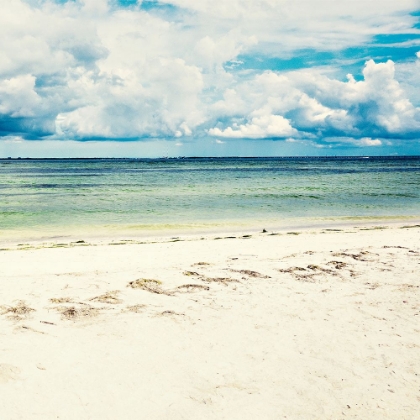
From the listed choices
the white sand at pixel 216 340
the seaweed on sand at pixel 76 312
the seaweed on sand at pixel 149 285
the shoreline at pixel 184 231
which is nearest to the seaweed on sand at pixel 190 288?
the white sand at pixel 216 340

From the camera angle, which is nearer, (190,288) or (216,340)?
(216,340)

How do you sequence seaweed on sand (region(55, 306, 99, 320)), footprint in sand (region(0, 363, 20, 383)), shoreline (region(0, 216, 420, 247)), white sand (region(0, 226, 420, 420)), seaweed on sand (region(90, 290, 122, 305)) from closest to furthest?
white sand (region(0, 226, 420, 420))
footprint in sand (region(0, 363, 20, 383))
seaweed on sand (region(55, 306, 99, 320))
seaweed on sand (region(90, 290, 122, 305))
shoreline (region(0, 216, 420, 247))

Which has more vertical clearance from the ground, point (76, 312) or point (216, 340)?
point (76, 312)

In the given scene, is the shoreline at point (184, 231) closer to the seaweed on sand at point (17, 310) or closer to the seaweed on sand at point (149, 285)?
the seaweed on sand at point (149, 285)

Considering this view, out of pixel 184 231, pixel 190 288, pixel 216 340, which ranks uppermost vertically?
pixel 190 288

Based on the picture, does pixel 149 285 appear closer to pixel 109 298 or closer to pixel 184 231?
pixel 109 298

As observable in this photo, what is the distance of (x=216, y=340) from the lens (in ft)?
20.2

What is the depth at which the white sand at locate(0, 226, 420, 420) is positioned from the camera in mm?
4707

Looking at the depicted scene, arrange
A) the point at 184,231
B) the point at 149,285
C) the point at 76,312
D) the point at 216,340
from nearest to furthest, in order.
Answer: the point at 216,340 < the point at 76,312 < the point at 149,285 < the point at 184,231

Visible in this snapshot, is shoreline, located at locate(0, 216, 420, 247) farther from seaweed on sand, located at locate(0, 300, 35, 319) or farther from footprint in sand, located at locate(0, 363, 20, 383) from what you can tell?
footprint in sand, located at locate(0, 363, 20, 383)

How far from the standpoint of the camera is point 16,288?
8211 mm

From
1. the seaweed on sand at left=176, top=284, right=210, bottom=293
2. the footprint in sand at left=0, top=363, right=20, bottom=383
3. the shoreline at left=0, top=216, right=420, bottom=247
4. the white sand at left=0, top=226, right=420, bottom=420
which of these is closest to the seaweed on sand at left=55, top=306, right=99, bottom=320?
the white sand at left=0, top=226, right=420, bottom=420

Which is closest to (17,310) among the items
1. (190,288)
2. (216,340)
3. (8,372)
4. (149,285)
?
(8,372)

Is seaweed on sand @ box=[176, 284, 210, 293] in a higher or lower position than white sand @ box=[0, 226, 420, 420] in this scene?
higher
